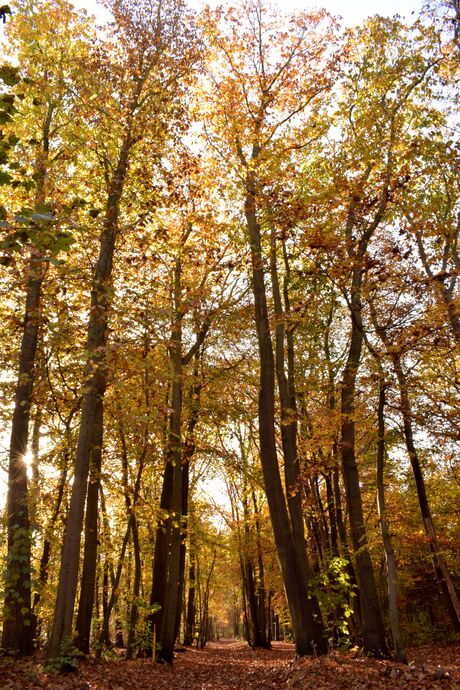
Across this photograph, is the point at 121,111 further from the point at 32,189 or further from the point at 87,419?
the point at 87,419

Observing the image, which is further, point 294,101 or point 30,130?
point 294,101

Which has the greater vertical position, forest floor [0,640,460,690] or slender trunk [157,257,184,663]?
slender trunk [157,257,184,663]

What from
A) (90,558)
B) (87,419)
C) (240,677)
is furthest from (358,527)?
(87,419)

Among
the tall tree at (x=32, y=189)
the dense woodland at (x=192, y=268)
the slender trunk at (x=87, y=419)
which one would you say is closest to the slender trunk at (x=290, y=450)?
the dense woodland at (x=192, y=268)

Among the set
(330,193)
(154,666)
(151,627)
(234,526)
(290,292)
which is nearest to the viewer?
(330,193)

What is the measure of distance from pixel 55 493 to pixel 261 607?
66.9 ft

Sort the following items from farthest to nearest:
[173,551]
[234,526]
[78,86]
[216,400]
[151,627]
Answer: [234,526], [216,400], [151,627], [173,551], [78,86]

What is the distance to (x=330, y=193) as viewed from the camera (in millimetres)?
10641

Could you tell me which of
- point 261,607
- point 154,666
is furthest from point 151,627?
point 261,607

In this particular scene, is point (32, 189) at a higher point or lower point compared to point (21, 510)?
higher

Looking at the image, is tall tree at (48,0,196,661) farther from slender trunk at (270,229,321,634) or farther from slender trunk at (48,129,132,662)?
slender trunk at (270,229,321,634)

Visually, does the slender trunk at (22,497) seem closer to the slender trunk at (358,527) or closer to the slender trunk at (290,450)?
the slender trunk at (290,450)

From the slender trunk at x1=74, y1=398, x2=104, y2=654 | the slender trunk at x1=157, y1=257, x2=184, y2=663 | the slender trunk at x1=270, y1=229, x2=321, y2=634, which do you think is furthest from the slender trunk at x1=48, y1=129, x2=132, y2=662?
the slender trunk at x1=270, y1=229, x2=321, y2=634

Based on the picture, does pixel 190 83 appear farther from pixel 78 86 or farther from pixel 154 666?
pixel 154 666
